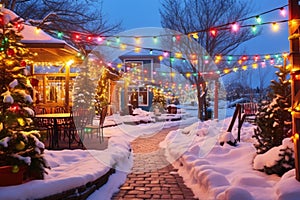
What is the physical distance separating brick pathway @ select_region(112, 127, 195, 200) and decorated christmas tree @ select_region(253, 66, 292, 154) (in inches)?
67.0

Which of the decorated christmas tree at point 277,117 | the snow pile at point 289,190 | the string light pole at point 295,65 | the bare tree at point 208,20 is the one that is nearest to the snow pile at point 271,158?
the decorated christmas tree at point 277,117

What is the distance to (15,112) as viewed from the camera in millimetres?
4391

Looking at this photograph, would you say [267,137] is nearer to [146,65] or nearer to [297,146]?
[297,146]

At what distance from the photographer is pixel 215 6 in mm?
19875

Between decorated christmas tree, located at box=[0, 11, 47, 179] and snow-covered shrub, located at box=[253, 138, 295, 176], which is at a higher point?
decorated christmas tree, located at box=[0, 11, 47, 179]

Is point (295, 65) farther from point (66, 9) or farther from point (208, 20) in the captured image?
point (208, 20)

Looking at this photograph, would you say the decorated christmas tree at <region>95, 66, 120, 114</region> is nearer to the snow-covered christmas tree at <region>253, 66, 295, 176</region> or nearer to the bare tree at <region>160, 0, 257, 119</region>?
the bare tree at <region>160, 0, 257, 119</region>

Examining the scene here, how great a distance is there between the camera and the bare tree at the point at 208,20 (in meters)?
19.6

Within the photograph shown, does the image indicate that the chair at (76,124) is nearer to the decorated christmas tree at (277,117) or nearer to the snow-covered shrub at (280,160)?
the decorated christmas tree at (277,117)

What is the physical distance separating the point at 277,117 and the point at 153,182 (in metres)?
2.42

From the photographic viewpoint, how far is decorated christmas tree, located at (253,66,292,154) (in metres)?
5.88

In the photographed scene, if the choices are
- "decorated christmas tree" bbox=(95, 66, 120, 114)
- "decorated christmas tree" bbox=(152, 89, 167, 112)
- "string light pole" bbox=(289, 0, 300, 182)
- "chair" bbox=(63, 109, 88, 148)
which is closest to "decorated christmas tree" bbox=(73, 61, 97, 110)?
"decorated christmas tree" bbox=(95, 66, 120, 114)

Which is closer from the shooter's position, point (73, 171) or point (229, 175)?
point (73, 171)

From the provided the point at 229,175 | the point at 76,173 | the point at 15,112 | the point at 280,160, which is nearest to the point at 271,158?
the point at 280,160
